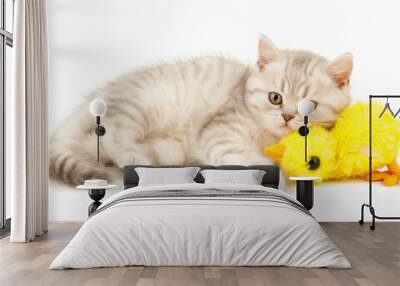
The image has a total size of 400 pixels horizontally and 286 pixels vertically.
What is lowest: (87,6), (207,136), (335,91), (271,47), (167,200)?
(167,200)

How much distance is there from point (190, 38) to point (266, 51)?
3.32ft

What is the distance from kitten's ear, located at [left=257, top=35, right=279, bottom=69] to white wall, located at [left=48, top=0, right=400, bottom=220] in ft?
0.26

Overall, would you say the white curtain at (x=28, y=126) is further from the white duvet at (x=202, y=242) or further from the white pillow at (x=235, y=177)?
the white pillow at (x=235, y=177)

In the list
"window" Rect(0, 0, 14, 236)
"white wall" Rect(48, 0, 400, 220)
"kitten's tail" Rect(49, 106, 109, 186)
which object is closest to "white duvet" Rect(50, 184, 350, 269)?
"window" Rect(0, 0, 14, 236)

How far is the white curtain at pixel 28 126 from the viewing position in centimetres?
596

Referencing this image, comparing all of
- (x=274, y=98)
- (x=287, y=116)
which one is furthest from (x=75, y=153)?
(x=287, y=116)

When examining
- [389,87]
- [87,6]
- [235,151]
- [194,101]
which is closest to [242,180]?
[235,151]

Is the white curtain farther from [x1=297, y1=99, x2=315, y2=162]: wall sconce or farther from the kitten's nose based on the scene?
[x1=297, y1=99, x2=315, y2=162]: wall sconce

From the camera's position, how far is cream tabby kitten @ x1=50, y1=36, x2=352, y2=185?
7.59m

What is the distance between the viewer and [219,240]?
4609 millimetres

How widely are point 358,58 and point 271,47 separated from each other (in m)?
1.14

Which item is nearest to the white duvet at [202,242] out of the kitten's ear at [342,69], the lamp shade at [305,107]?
the lamp shade at [305,107]

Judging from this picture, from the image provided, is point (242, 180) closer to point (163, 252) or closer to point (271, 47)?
point (271, 47)

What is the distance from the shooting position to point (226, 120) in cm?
764
